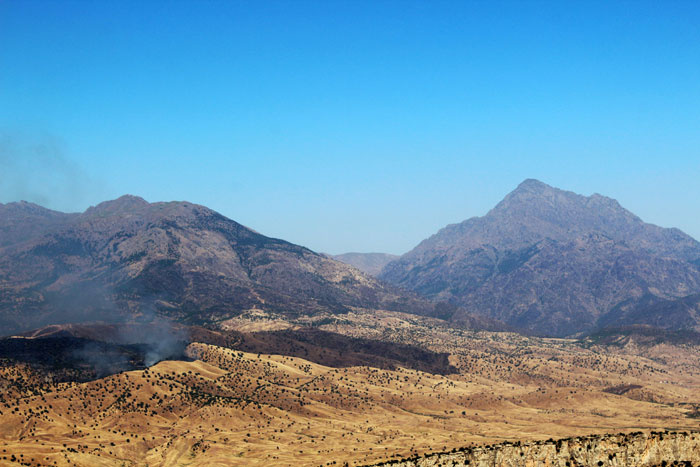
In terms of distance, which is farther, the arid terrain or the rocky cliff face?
the arid terrain

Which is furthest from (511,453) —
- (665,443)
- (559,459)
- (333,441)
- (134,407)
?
(134,407)

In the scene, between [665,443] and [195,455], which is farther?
[195,455]

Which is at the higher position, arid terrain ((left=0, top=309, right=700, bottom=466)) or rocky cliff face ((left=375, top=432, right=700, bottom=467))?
rocky cliff face ((left=375, top=432, right=700, bottom=467))

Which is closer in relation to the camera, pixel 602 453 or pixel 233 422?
pixel 602 453

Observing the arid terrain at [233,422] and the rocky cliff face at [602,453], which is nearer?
the rocky cliff face at [602,453]

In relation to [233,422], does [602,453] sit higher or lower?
higher

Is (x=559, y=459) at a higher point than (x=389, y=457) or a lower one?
higher

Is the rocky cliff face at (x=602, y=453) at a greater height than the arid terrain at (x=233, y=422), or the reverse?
the rocky cliff face at (x=602, y=453)

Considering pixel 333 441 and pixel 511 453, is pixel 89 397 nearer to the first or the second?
pixel 333 441
